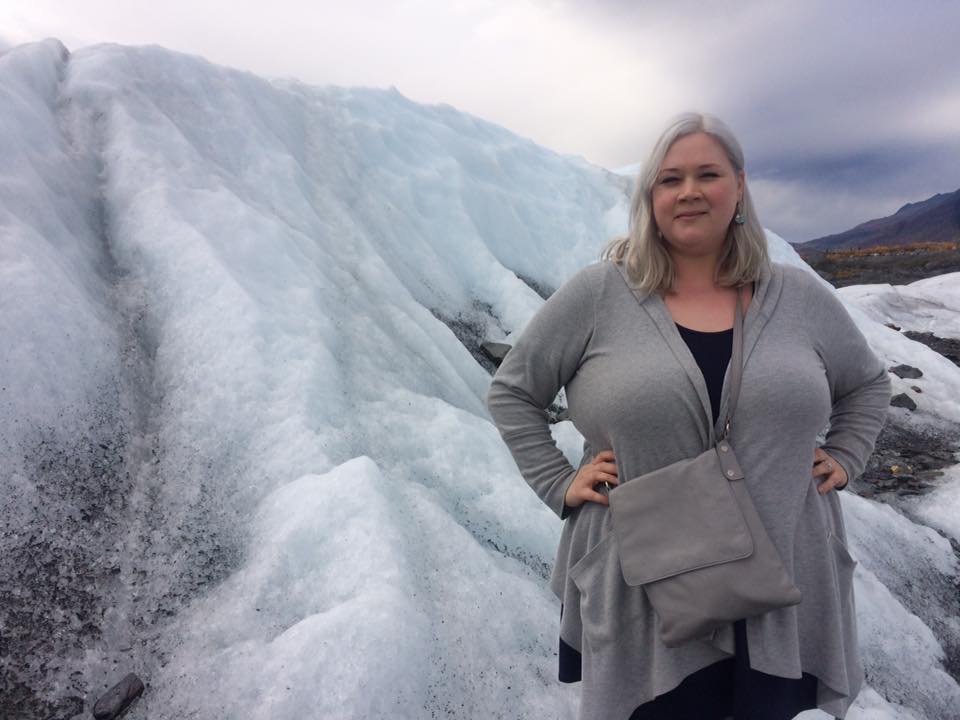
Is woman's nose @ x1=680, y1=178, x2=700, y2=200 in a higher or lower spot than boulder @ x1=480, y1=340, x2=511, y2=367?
higher

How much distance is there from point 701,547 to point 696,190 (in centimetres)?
102

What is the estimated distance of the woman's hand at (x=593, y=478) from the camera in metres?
1.76

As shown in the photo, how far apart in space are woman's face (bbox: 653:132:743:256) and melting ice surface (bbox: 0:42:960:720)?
187cm

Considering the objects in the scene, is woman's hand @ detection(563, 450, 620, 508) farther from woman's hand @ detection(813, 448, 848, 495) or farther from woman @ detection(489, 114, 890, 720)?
woman's hand @ detection(813, 448, 848, 495)

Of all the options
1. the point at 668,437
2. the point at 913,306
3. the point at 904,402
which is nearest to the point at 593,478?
the point at 668,437

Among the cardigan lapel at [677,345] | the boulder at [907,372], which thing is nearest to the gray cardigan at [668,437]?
the cardigan lapel at [677,345]

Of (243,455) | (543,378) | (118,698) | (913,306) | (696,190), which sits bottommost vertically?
(913,306)

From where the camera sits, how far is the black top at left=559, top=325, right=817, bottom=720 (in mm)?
1659

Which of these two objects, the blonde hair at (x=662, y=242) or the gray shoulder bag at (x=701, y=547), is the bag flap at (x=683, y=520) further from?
the blonde hair at (x=662, y=242)

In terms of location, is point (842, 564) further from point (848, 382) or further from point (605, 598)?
point (605, 598)

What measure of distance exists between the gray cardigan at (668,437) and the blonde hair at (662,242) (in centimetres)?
5

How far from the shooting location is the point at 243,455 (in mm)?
3193

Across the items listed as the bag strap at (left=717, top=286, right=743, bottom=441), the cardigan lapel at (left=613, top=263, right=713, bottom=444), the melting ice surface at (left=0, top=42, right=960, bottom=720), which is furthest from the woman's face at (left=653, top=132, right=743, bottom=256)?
the melting ice surface at (left=0, top=42, right=960, bottom=720)

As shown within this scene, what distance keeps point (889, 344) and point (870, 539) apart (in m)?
6.40
